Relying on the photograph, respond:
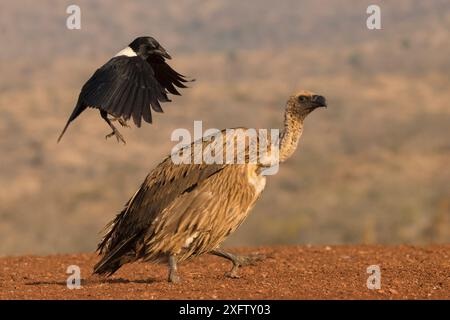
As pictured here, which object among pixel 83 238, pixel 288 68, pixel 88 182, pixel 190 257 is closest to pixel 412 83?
pixel 288 68

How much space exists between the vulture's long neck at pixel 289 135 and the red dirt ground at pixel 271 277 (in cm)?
127

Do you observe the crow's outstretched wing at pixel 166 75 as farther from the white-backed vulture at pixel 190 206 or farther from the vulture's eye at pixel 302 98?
the vulture's eye at pixel 302 98

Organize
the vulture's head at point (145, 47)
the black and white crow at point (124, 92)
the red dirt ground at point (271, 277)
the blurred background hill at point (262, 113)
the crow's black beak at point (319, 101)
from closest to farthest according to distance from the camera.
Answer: the red dirt ground at point (271, 277), the black and white crow at point (124, 92), the crow's black beak at point (319, 101), the vulture's head at point (145, 47), the blurred background hill at point (262, 113)

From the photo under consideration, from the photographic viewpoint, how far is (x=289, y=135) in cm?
1023

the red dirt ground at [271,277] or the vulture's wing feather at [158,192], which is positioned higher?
the vulture's wing feather at [158,192]

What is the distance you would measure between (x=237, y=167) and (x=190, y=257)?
3.47 ft

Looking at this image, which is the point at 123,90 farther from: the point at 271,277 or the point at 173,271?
the point at 271,277

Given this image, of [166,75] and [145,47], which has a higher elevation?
[145,47]

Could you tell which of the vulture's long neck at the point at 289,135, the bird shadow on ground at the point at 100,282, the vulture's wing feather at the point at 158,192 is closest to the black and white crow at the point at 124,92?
the vulture's wing feather at the point at 158,192

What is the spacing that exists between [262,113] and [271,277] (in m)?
32.6

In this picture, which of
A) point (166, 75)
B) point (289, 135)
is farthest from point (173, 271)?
point (166, 75)

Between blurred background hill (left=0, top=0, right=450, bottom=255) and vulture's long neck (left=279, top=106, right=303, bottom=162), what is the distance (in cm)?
838

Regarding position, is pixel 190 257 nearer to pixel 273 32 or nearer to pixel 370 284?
pixel 370 284

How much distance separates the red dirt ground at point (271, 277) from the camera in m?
8.83
